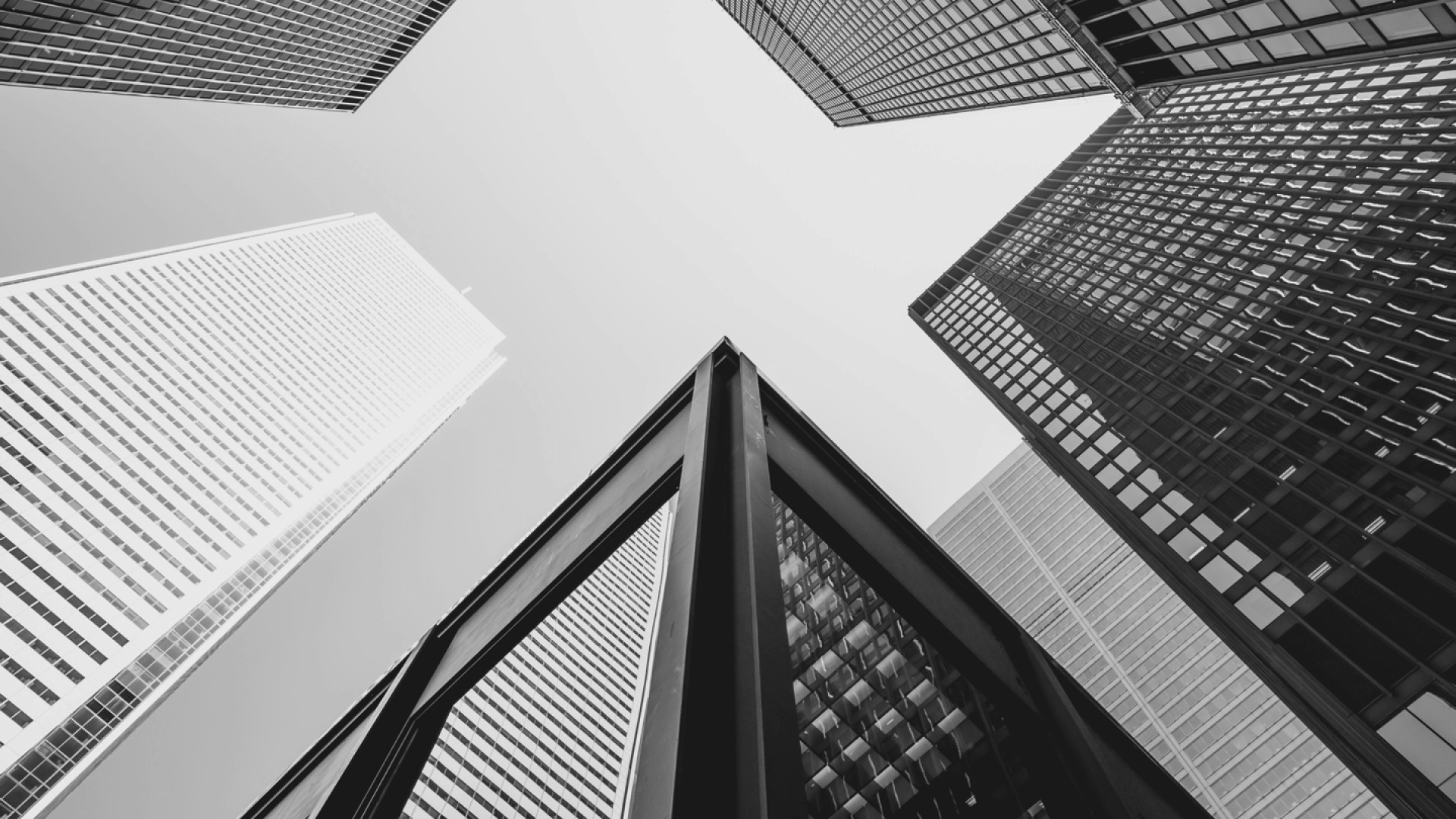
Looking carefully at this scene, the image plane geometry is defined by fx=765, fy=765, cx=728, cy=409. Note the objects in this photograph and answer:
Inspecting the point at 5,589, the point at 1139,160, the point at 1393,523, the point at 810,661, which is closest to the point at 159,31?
the point at 5,589

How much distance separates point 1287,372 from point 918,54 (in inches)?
1483

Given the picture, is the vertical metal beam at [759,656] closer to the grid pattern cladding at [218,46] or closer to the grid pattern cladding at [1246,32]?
the grid pattern cladding at [1246,32]

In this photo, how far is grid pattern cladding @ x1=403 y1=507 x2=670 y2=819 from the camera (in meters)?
75.6

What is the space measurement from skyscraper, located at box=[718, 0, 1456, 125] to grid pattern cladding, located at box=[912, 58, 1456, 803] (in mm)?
13385

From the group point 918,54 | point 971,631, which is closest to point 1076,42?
point 918,54

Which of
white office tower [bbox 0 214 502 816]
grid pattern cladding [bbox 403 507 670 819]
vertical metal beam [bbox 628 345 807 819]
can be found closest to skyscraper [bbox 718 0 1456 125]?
vertical metal beam [bbox 628 345 807 819]

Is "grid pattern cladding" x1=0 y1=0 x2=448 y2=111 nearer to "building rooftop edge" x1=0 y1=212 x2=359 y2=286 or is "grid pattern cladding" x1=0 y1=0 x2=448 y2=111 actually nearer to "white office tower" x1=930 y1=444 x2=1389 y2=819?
"building rooftop edge" x1=0 y1=212 x2=359 y2=286

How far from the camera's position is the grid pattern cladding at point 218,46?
69688mm

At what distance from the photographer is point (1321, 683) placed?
96.4ft

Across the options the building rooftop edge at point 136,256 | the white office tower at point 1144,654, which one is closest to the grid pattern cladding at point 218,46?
the building rooftop edge at point 136,256

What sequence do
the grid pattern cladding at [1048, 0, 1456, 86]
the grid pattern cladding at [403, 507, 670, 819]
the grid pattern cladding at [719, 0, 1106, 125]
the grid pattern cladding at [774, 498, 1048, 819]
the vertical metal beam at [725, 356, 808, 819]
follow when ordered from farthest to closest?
the grid pattern cladding at [403, 507, 670, 819]
the grid pattern cladding at [719, 0, 1106, 125]
the grid pattern cladding at [1048, 0, 1456, 86]
the grid pattern cladding at [774, 498, 1048, 819]
the vertical metal beam at [725, 356, 808, 819]

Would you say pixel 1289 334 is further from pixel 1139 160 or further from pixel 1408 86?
pixel 1139 160

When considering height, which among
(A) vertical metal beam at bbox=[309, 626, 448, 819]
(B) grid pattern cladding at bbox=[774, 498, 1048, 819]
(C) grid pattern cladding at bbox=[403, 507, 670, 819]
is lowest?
(C) grid pattern cladding at bbox=[403, 507, 670, 819]

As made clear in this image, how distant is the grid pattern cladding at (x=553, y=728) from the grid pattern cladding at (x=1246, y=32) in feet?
181
